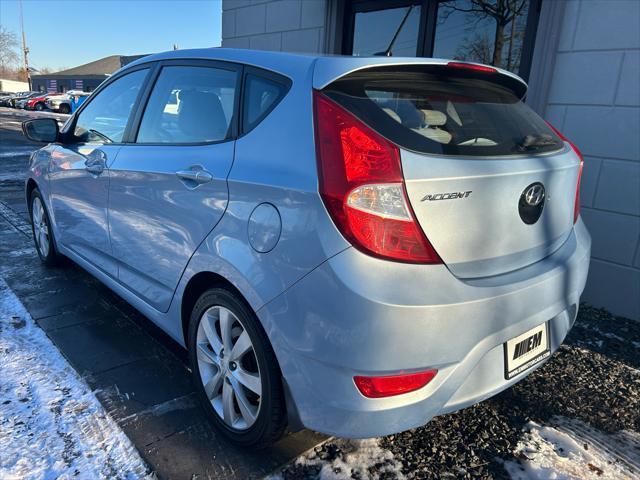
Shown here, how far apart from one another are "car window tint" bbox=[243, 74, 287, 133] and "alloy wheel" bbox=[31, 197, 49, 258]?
2.86 m

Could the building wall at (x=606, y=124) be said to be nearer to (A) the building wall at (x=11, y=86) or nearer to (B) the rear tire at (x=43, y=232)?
(B) the rear tire at (x=43, y=232)

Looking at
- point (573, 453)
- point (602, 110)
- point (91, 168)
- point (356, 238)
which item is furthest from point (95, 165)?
point (602, 110)

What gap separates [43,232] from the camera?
165 inches

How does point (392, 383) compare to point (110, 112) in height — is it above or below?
below

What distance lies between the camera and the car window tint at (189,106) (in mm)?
2213

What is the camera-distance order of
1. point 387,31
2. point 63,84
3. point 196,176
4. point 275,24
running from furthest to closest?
point 63,84 → point 275,24 → point 387,31 → point 196,176

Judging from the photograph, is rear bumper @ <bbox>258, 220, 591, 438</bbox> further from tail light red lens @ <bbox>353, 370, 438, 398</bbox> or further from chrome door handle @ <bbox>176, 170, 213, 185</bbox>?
chrome door handle @ <bbox>176, 170, 213, 185</bbox>

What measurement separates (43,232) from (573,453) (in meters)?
4.17

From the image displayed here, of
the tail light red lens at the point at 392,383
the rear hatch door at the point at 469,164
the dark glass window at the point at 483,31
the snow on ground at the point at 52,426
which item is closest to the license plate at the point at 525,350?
the rear hatch door at the point at 469,164

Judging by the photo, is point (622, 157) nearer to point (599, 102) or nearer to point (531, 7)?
point (599, 102)

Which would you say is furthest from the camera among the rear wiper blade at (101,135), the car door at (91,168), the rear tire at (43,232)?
the rear tire at (43,232)

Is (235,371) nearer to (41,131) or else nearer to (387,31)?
(41,131)

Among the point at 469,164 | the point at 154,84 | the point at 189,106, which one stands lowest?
the point at 469,164

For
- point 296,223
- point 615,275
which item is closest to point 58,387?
point 296,223
